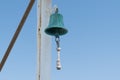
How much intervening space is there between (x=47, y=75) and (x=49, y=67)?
0.52 feet

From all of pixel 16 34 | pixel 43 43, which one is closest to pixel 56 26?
pixel 43 43

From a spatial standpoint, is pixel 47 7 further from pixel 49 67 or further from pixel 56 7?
pixel 49 67

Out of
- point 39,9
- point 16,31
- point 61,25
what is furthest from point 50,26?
point 16,31

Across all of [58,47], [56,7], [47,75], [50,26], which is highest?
[56,7]

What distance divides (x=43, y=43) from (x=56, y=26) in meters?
0.42

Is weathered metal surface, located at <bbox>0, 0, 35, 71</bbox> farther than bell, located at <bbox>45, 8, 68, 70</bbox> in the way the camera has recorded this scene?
Yes

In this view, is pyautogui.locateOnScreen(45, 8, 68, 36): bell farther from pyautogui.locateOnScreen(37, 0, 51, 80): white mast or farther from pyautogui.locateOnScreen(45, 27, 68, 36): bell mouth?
pyautogui.locateOnScreen(37, 0, 51, 80): white mast

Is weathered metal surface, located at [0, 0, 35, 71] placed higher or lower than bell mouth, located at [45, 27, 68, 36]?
higher

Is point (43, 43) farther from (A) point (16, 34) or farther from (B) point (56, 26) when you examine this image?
(A) point (16, 34)

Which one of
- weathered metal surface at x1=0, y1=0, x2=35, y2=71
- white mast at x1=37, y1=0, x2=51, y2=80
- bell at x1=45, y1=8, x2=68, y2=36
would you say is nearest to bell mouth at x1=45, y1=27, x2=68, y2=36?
bell at x1=45, y1=8, x2=68, y2=36

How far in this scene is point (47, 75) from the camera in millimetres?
5910

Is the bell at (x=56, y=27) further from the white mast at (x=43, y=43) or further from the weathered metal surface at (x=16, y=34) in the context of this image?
the weathered metal surface at (x=16, y=34)

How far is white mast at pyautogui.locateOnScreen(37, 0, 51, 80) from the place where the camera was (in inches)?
233

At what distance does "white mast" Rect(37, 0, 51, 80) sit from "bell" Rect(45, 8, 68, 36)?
0.60 feet
